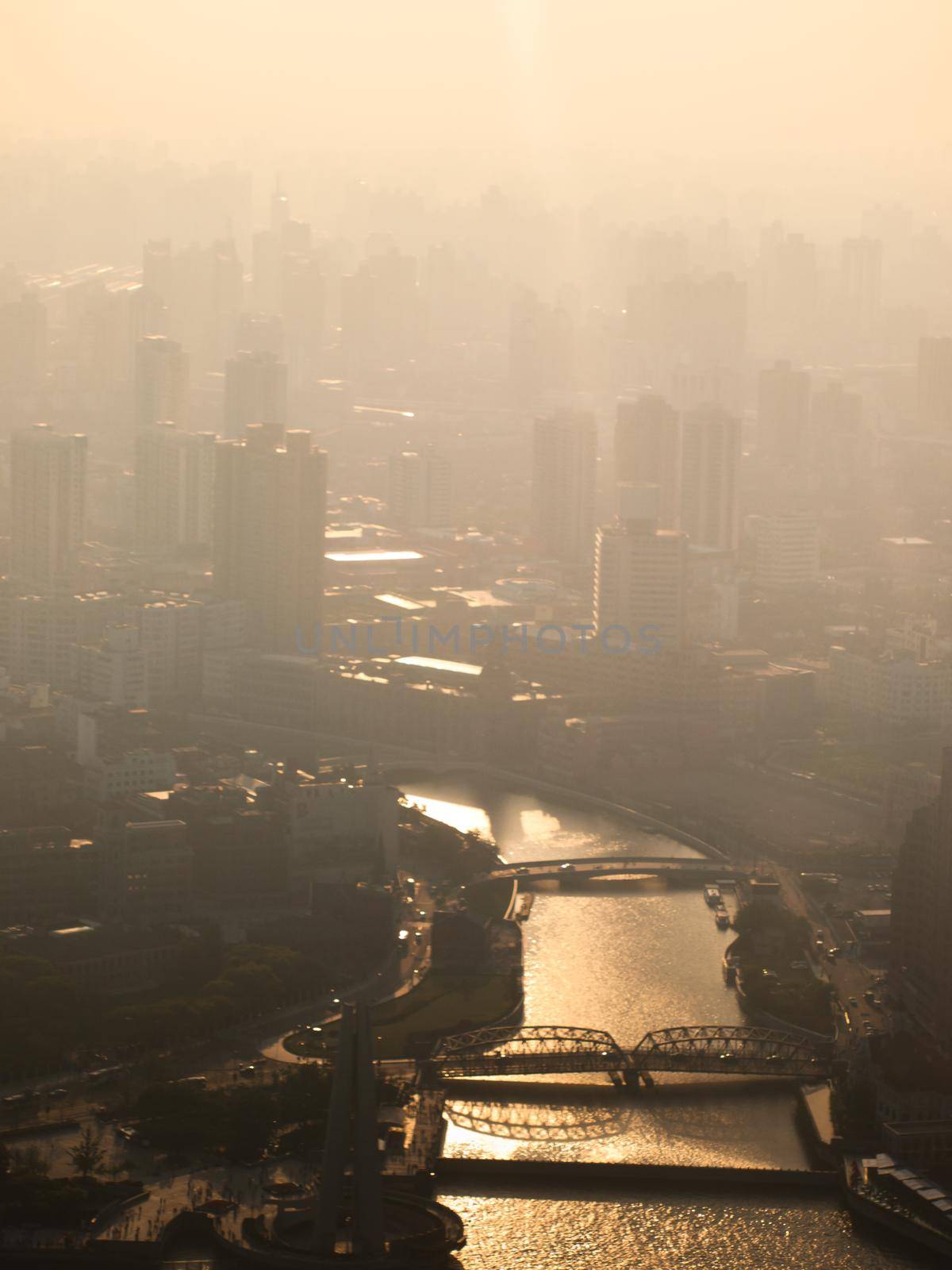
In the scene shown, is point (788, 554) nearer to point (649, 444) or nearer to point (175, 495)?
point (649, 444)

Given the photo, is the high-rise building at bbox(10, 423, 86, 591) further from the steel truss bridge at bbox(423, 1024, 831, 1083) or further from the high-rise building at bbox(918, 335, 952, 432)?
the high-rise building at bbox(918, 335, 952, 432)

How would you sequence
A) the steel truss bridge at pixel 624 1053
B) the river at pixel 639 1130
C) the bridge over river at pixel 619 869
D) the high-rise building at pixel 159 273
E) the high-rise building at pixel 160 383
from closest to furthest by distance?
the river at pixel 639 1130 < the steel truss bridge at pixel 624 1053 < the bridge over river at pixel 619 869 < the high-rise building at pixel 160 383 < the high-rise building at pixel 159 273

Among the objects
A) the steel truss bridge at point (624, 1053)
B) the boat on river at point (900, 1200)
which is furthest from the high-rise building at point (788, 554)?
the boat on river at point (900, 1200)

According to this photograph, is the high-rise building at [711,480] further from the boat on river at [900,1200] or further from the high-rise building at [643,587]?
the boat on river at [900,1200]

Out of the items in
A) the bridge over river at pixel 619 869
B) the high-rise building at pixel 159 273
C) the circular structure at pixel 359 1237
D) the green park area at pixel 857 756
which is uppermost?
the high-rise building at pixel 159 273

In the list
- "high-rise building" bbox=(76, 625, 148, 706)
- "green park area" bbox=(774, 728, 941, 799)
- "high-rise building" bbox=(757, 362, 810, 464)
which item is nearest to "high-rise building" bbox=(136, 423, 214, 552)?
"high-rise building" bbox=(76, 625, 148, 706)

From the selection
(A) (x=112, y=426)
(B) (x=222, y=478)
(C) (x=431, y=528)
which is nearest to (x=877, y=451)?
(C) (x=431, y=528)
